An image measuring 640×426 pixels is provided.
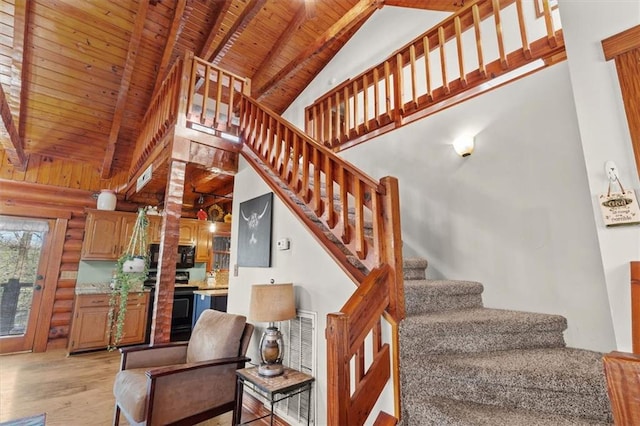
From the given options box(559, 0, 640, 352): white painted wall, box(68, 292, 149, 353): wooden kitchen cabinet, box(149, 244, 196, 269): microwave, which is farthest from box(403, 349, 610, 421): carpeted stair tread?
box(149, 244, 196, 269): microwave

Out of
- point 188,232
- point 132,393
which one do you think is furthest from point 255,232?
point 188,232

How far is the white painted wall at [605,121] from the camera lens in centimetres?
142

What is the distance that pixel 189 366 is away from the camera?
2215 millimetres

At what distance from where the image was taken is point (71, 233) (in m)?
5.32

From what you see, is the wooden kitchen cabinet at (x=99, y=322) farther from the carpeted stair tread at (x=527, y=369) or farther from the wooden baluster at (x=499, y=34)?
the wooden baluster at (x=499, y=34)

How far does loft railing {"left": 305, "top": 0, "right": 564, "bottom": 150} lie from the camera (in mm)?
2504

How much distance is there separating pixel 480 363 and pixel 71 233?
6.59 m

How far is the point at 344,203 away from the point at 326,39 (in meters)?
3.85

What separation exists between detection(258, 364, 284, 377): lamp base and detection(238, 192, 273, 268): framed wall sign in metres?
0.91

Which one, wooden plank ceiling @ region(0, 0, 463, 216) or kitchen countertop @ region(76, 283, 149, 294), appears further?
kitchen countertop @ region(76, 283, 149, 294)

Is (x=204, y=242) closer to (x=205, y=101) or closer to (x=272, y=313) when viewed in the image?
(x=205, y=101)

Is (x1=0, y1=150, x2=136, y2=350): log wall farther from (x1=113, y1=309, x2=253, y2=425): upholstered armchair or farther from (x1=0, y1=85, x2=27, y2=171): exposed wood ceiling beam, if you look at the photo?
(x1=113, y1=309, x2=253, y2=425): upholstered armchair

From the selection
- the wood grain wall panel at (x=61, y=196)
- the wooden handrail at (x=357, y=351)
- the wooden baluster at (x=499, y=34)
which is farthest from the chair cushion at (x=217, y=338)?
the wood grain wall panel at (x=61, y=196)

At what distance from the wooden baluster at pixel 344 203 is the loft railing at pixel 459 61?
170cm
